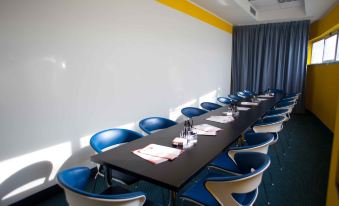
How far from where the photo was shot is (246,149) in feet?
5.90

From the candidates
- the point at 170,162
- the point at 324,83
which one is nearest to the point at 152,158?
the point at 170,162

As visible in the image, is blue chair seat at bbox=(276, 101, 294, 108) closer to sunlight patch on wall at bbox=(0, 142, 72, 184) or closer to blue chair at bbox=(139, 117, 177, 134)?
blue chair at bbox=(139, 117, 177, 134)

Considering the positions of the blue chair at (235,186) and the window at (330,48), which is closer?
the blue chair at (235,186)

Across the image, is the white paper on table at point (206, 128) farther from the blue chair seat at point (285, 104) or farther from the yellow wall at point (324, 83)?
the yellow wall at point (324, 83)

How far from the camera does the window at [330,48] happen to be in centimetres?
481

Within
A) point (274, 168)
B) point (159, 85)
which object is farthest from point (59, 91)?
point (274, 168)

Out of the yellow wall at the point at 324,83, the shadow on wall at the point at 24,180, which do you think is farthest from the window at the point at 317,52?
the shadow on wall at the point at 24,180

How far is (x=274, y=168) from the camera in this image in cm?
302

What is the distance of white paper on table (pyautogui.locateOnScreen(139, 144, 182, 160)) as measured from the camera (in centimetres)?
162

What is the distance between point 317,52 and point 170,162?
6.26 m

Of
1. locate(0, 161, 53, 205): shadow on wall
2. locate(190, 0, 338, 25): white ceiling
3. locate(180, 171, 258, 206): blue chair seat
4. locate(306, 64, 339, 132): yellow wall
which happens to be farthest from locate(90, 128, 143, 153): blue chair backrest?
locate(306, 64, 339, 132): yellow wall

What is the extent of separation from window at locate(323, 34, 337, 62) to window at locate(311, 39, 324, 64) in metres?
0.28

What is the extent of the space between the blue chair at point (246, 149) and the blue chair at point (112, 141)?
2.52 ft

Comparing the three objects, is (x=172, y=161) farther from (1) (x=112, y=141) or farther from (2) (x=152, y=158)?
(1) (x=112, y=141)
